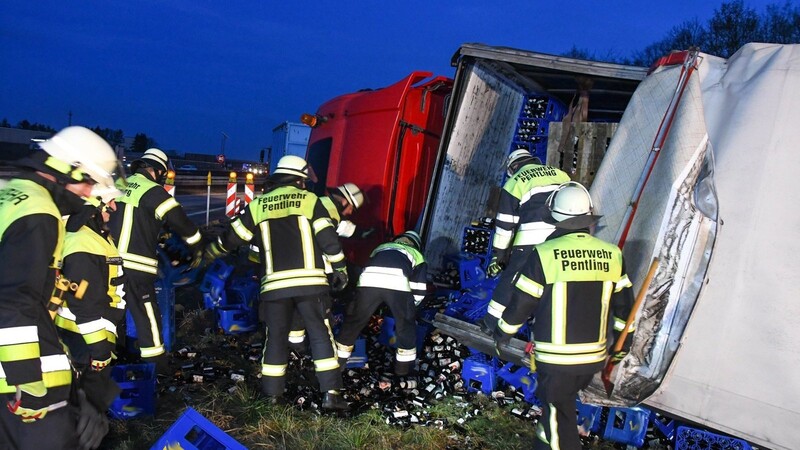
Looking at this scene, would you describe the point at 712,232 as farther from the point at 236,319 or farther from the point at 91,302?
the point at 236,319

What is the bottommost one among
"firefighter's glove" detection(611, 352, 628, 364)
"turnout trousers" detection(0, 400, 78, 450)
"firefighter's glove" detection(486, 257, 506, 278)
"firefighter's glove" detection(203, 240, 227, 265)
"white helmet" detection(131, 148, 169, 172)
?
"turnout trousers" detection(0, 400, 78, 450)

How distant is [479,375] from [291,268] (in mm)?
1690

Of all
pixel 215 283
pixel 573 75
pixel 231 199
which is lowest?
pixel 215 283

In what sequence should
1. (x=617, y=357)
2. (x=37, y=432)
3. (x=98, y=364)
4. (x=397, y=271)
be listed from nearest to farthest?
(x=37, y=432) → (x=98, y=364) → (x=617, y=357) → (x=397, y=271)

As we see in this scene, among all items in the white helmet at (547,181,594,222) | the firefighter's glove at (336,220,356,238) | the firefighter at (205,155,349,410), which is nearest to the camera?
the white helmet at (547,181,594,222)

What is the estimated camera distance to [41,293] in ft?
7.52

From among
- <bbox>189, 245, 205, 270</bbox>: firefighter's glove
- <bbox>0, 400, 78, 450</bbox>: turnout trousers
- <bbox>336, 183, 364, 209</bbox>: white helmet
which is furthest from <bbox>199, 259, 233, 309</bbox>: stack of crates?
<bbox>0, 400, 78, 450</bbox>: turnout trousers

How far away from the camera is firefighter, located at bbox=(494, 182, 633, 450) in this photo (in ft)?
10.1

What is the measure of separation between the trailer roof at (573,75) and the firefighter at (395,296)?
1913mm

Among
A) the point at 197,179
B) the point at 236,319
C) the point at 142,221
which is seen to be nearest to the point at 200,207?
the point at 197,179

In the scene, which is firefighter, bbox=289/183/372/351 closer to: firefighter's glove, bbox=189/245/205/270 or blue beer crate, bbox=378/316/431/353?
blue beer crate, bbox=378/316/431/353

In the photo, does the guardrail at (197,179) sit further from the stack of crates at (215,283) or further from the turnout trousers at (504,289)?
the turnout trousers at (504,289)

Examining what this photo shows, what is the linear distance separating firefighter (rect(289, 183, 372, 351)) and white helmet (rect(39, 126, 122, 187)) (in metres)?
A: 1.94

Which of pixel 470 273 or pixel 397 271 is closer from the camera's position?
pixel 397 271
